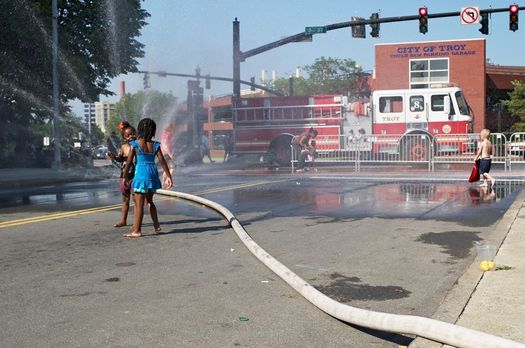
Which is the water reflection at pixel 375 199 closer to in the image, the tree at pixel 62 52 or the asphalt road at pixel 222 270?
the asphalt road at pixel 222 270

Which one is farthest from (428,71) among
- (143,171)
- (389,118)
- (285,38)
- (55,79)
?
(143,171)

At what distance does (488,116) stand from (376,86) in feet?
28.6

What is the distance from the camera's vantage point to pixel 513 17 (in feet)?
78.4

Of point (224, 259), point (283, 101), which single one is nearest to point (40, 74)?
point (283, 101)

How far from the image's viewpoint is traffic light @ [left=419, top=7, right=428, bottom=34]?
960 inches

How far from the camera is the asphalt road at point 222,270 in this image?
4.31 metres

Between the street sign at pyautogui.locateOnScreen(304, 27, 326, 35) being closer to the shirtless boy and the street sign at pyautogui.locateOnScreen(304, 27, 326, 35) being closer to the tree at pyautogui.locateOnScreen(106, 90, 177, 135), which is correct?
the tree at pyautogui.locateOnScreen(106, 90, 177, 135)

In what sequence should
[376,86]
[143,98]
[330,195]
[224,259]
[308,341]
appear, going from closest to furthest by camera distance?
1. [308,341]
2. [224,259]
3. [330,195]
4. [143,98]
5. [376,86]

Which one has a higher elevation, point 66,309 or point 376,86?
point 376,86

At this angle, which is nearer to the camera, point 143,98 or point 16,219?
point 16,219

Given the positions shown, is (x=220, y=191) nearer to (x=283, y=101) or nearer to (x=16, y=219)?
(x=16, y=219)

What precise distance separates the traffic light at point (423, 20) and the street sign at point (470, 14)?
141cm

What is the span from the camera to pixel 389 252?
275 inches

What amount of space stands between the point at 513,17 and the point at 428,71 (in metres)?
17.6
